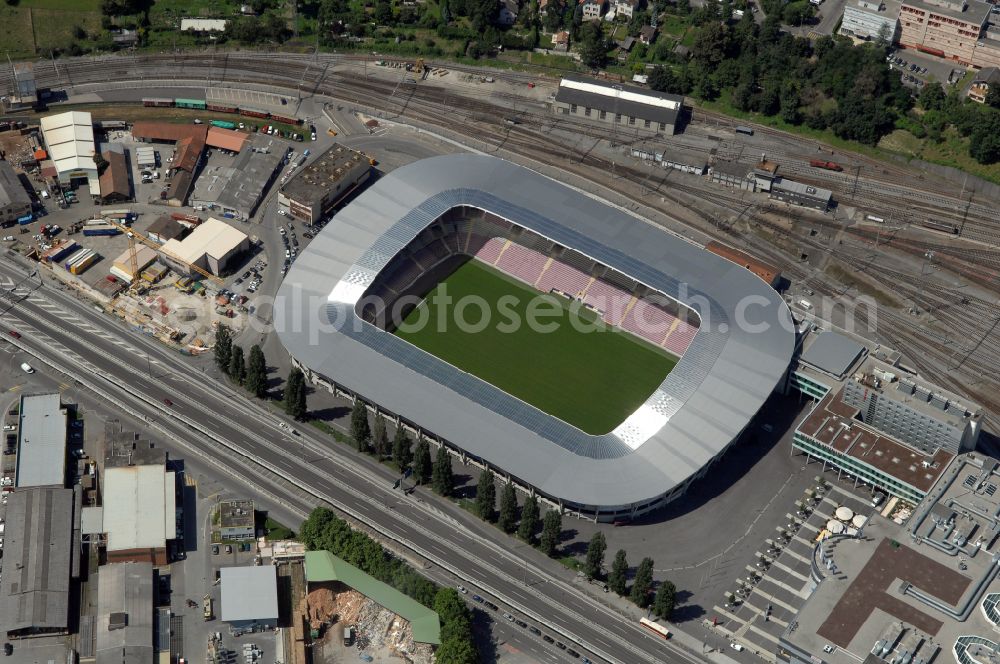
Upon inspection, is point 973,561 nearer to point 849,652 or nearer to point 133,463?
point 849,652

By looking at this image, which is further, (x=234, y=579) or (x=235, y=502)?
(x=235, y=502)

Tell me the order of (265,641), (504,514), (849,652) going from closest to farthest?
(849,652) < (265,641) < (504,514)

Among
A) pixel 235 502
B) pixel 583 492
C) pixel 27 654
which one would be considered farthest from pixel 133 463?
pixel 583 492

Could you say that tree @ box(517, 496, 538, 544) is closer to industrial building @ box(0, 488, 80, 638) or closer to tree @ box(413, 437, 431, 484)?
tree @ box(413, 437, 431, 484)

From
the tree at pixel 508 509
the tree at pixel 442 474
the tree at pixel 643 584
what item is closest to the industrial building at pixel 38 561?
the tree at pixel 442 474

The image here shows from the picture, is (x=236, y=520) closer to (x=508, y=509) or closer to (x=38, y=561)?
(x=38, y=561)

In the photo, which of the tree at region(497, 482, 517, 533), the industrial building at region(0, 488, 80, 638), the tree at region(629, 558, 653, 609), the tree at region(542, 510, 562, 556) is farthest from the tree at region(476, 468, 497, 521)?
the industrial building at region(0, 488, 80, 638)

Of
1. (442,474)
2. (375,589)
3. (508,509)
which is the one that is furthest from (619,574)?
(375,589)
